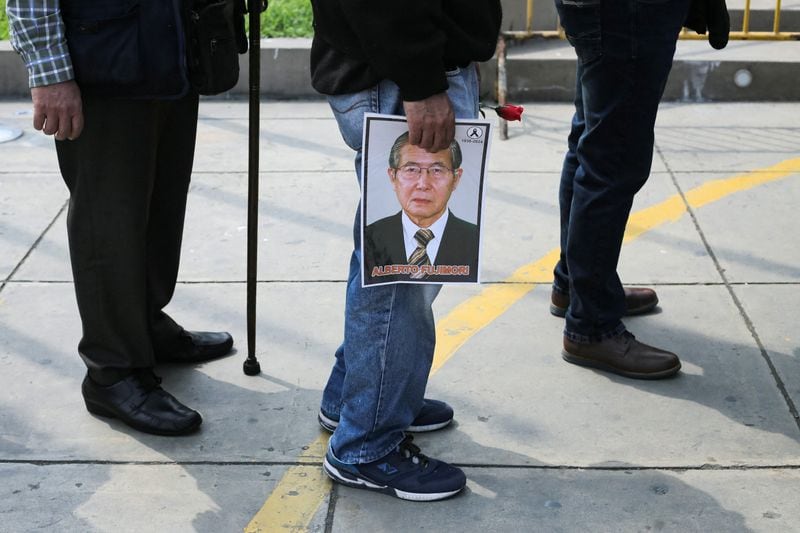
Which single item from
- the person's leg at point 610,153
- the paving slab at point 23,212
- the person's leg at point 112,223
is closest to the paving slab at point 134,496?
the person's leg at point 112,223

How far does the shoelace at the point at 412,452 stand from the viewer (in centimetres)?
305

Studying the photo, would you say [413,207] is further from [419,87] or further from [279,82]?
[279,82]

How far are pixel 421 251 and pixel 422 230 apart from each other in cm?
5

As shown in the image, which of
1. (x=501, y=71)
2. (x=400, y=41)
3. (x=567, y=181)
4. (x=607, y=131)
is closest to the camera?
(x=400, y=41)

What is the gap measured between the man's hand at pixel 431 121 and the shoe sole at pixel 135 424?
1.20 meters

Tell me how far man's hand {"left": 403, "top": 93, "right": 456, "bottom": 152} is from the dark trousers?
889mm

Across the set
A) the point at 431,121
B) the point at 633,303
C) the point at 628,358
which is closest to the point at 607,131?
the point at 628,358

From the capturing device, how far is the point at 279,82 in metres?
6.96

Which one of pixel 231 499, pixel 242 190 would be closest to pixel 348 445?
pixel 231 499

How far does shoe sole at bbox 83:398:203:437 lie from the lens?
130 inches

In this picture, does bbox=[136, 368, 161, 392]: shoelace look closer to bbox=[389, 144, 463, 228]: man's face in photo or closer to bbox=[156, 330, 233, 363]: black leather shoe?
bbox=[156, 330, 233, 363]: black leather shoe

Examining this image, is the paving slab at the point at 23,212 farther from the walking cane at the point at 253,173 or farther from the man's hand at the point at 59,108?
the man's hand at the point at 59,108

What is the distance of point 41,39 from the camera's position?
2.91m

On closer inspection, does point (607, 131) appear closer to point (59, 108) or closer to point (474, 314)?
point (474, 314)
